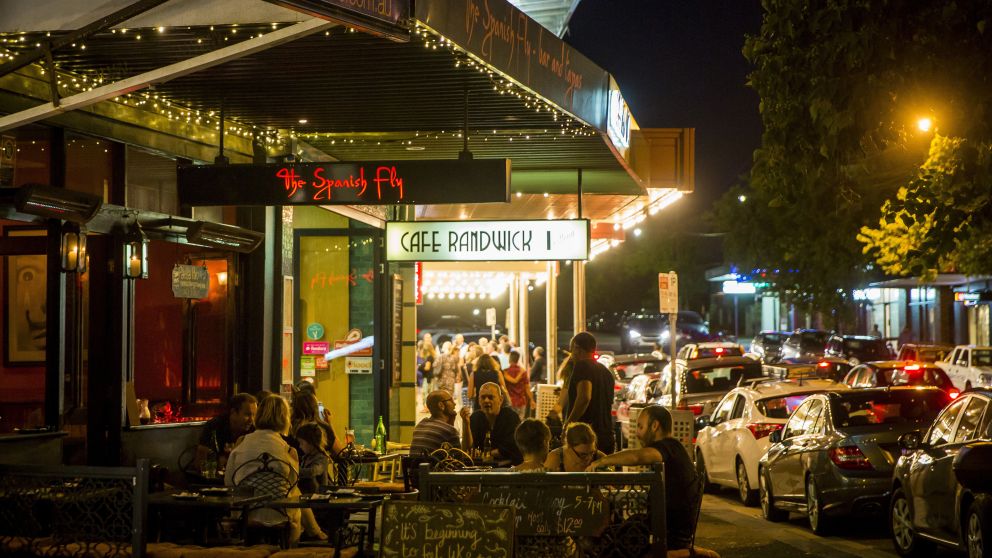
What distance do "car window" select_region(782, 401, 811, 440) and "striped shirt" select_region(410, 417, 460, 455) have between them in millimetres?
4676

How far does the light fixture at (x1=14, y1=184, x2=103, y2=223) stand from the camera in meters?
9.85

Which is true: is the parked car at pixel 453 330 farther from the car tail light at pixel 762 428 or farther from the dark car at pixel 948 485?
the dark car at pixel 948 485

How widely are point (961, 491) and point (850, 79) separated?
15.8 feet

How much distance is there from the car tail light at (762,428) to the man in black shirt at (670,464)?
281 inches

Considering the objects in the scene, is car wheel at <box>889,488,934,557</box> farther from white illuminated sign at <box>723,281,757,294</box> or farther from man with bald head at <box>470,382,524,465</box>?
white illuminated sign at <box>723,281,757,294</box>

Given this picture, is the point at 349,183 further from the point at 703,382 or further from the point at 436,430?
the point at 703,382

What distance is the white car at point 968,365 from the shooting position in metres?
31.7

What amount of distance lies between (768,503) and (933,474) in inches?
154

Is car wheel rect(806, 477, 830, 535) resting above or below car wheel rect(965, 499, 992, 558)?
below

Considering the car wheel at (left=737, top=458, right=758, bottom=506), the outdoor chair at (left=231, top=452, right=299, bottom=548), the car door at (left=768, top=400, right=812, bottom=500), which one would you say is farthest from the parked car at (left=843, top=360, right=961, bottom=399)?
the outdoor chair at (left=231, top=452, right=299, bottom=548)

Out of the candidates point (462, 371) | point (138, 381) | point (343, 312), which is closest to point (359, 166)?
point (138, 381)

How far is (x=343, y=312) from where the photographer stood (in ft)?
58.2

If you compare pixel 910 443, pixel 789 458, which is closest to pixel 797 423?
pixel 789 458

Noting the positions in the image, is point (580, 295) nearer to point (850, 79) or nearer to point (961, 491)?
point (850, 79)
